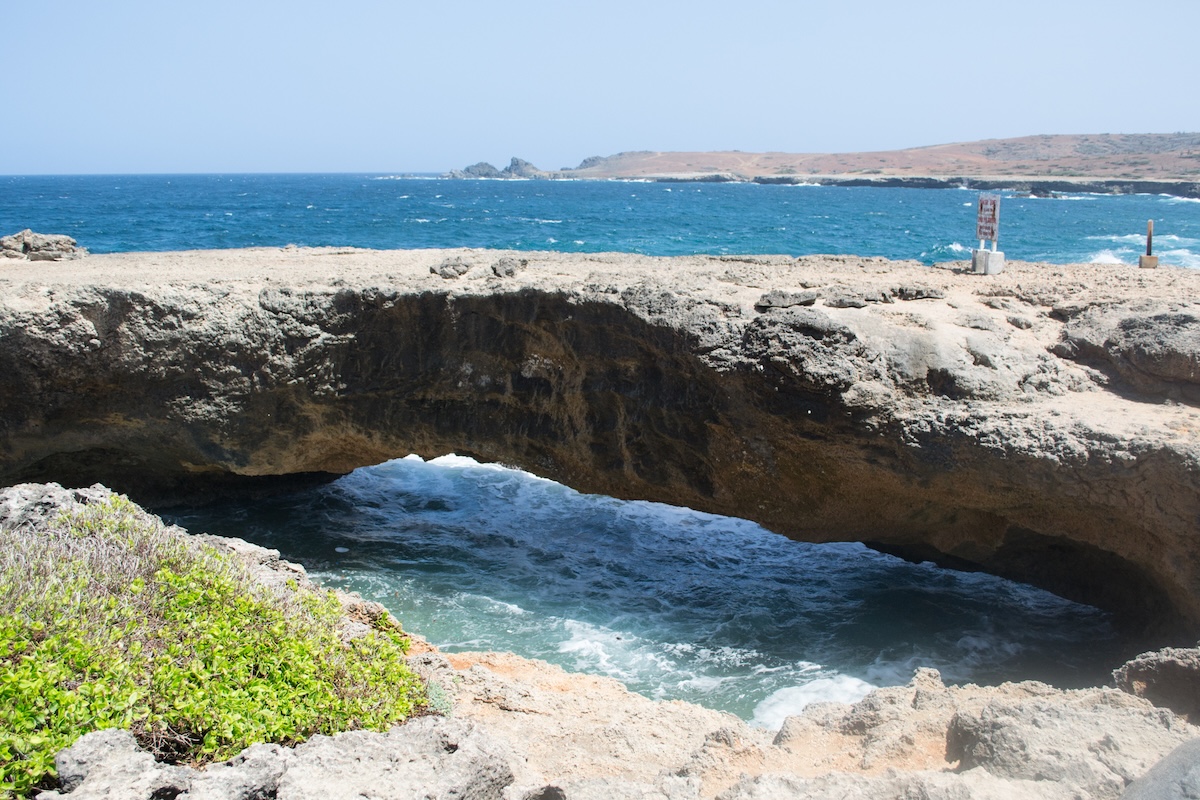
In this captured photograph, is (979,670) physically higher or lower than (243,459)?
lower

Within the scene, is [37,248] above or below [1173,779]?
above

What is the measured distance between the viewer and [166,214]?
5584 centimetres

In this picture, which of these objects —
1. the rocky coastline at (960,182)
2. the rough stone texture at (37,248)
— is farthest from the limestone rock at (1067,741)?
the rocky coastline at (960,182)

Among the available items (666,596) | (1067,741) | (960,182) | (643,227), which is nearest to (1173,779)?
(1067,741)

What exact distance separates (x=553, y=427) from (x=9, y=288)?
20.8ft

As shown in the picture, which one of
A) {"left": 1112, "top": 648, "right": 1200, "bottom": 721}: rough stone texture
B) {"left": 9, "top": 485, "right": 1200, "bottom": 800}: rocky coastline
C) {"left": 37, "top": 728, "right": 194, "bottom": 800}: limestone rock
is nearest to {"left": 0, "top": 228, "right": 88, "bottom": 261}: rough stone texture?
{"left": 9, "top": 485, "right": 1200, "bottom": 800}: rocky coastline

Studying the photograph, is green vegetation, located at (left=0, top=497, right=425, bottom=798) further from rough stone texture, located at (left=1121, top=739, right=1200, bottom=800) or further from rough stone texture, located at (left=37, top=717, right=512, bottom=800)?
rough stone texture, located at (left=1121, top=739, right=1200, bottom=800)

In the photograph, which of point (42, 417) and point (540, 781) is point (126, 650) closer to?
point (540, 781)

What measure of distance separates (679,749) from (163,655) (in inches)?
130

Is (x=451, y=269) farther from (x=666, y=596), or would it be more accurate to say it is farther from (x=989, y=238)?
(x=989, y=238)

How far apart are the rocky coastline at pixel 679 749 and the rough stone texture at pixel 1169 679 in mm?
11

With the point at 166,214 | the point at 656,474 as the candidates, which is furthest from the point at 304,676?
the point at 166,214

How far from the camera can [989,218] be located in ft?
39.8

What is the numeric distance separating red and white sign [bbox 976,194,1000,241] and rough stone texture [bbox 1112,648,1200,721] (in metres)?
6.77
